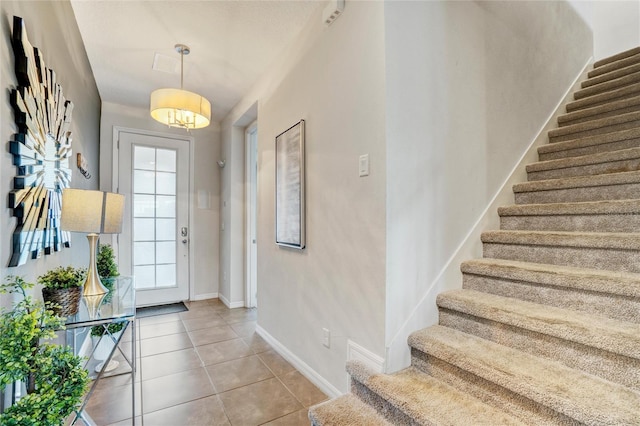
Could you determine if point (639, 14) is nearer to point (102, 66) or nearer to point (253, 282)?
point (253, 282)

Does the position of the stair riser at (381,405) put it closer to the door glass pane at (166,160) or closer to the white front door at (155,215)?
the white front door at (155,215)

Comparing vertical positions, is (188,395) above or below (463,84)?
below

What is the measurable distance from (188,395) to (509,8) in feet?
11.7

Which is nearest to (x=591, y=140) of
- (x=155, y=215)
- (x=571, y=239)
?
(x=571, y=239)

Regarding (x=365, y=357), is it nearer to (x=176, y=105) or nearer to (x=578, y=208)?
(x=578, y=208)

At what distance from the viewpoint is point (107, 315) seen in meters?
1.38

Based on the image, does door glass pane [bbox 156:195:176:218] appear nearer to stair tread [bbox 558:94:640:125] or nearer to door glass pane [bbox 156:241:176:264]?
door glass pane [bbox 156:241:176:264]

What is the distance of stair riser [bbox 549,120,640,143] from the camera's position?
2.38 meters

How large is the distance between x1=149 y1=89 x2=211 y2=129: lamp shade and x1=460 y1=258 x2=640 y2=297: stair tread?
2.21 metres

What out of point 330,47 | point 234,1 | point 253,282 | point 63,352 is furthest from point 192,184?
point 63,352

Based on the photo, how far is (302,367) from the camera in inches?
89.1

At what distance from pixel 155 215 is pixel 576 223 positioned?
4.30 meters

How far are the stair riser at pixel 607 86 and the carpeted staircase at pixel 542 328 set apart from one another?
0.99 metres

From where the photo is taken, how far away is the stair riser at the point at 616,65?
311cm
